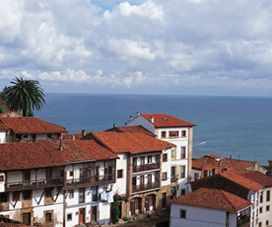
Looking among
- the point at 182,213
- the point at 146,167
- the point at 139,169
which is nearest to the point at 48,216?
the point at 182,213

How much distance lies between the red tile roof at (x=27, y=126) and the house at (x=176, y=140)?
47.2 ft

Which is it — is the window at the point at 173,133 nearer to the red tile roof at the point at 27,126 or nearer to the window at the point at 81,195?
the red tile roof at the point at 27,126

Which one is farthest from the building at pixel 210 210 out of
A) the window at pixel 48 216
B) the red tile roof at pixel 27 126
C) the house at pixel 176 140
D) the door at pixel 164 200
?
the red tile roof at pixel 27 126

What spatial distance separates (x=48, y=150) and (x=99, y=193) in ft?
29.7

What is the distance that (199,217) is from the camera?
2172 inches

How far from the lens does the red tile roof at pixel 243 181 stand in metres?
60.6

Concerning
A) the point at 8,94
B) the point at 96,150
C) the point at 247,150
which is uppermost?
the point at 8,94

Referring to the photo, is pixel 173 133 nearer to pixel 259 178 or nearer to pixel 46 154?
pixel 259 178

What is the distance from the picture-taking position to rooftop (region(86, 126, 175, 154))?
65000 millimetres

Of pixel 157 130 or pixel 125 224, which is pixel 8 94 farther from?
pixel 125 224

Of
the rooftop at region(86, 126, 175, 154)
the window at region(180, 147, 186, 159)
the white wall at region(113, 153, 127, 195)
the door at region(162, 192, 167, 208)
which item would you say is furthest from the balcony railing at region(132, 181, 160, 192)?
the window at region(180, 147, 186, 159)

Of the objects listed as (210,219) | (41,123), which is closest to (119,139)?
(41,123)

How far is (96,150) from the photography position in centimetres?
6181

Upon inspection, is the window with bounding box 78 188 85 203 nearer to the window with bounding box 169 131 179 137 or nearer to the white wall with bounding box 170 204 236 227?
the white wall with bounding box 170 204 236 227
